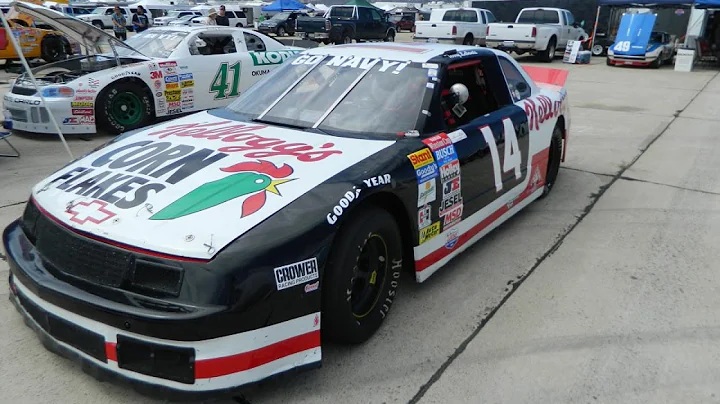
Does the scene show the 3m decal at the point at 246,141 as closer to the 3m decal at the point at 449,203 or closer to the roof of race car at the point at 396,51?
the 3m decal at the point at 449,203

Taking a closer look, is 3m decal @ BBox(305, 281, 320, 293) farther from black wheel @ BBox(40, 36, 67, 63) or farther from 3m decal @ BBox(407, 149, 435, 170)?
black wheel @ BBox(40, 36, 67, 63)

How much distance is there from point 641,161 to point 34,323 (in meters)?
6.88

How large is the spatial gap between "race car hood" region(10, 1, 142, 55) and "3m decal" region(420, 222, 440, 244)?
15.3 feet

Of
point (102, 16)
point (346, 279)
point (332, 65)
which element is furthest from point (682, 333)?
point (102, 16)

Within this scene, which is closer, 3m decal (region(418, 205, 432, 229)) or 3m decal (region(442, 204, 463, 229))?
3m decal (region(418, 205, 432, 229))

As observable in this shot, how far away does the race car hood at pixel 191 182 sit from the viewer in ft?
7.54

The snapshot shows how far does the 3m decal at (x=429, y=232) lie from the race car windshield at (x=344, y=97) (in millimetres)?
594

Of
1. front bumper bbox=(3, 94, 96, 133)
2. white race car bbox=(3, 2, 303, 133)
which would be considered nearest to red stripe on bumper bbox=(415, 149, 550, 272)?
white race car bbox=(3, 2, 303, 133)

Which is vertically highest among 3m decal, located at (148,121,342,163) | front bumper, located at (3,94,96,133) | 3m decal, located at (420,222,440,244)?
3m decal, located at (148,121,342,163)

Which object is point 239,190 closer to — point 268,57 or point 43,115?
point 43,115

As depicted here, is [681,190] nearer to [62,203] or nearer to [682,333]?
[682,333]

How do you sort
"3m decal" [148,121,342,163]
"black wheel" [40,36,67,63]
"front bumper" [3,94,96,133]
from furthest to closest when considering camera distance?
"black wheel" [40,36,67,63] < "front bumper" [3,94,96,133] < "3m decal" [148,121,342,163]

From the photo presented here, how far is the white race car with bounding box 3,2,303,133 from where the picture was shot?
7.10 metres

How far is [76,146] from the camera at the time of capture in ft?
23.5
